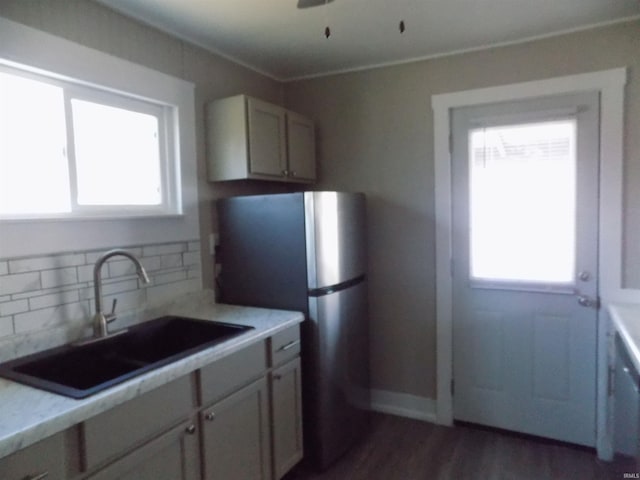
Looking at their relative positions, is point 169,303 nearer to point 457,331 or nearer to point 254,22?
point 254,22

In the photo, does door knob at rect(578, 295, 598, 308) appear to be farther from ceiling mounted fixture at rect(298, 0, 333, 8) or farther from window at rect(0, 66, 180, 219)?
window at rect(0, 66, 180, 219)

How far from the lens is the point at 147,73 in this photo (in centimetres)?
216

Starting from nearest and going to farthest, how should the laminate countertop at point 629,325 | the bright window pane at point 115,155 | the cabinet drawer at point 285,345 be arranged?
1. the laminate countertop at point 629,325
2. the bright window pane at point 115,155
3. the cabinet drawer at point 285,345

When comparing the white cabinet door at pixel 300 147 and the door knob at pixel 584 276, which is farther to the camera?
the white cabinet door at pixel 300 147

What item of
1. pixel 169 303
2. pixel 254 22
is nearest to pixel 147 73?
pixel 254 22

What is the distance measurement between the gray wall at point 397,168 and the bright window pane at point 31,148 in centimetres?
169

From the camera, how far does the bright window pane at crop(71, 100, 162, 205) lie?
6.40 ft

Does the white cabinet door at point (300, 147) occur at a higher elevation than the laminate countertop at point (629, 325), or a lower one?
higher

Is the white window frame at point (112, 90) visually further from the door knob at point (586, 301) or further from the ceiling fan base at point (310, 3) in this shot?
the door knob at point (586, 301)

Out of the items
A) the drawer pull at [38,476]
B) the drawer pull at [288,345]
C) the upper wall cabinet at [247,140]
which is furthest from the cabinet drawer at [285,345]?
the drawer pull at [38,476]

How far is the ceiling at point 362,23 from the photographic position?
80.7 inches

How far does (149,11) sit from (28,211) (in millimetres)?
1064

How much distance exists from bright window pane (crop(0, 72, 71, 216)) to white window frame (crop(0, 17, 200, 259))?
0.29ft

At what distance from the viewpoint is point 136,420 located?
140 centimetres
